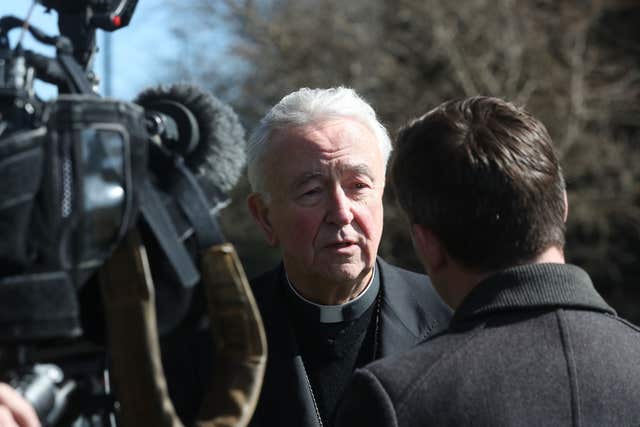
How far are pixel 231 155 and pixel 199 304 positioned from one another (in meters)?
0.34

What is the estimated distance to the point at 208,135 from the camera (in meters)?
1.98

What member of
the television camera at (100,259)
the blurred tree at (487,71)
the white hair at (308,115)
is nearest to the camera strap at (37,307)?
the television camera at (100,259)

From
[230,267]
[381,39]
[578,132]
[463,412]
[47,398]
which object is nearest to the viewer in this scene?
[47,398]

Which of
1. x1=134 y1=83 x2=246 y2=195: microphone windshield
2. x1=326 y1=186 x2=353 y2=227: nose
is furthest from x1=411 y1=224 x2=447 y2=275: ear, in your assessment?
Result: x1=326 y1=186 x2=353 y2=227: nose

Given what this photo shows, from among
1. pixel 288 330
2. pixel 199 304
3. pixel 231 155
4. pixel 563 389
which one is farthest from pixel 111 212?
pixel 288 330

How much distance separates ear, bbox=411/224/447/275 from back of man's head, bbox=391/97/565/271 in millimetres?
17

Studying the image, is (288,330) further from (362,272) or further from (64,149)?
(64,149)

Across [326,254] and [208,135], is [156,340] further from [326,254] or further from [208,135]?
[326,254]

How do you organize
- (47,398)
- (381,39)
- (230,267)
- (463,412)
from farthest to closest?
(381,39)
(463,412)
(230,267)
(47,398)

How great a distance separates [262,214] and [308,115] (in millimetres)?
371

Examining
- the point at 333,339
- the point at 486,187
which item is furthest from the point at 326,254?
the point at 486,187

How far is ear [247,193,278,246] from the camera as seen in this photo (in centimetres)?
342

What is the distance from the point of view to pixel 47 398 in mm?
1600

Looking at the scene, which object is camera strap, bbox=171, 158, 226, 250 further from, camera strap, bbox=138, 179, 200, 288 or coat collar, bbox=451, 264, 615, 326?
coat collar, bbox=451, 264, 615, 326
